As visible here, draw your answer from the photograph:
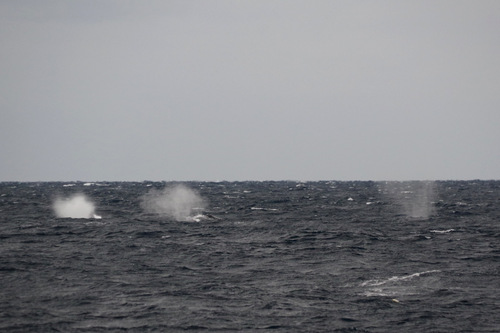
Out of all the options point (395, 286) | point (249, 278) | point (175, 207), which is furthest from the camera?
point (175, 207)

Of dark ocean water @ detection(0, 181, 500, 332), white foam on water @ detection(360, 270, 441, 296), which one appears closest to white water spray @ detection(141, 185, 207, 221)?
dark ocean water @ detection(0, 181, 500, 332)

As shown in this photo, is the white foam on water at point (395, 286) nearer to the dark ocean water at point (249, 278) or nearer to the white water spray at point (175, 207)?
the dark ocean water at point (249, 278)

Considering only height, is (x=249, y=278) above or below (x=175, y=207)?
below

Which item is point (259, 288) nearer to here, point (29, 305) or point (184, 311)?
point (184, 311)

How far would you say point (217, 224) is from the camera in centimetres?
6600

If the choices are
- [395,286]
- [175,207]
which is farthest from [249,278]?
[175,207]

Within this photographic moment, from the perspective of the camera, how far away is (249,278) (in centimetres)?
3450

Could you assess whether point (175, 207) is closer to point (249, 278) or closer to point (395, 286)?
point (249, 278)

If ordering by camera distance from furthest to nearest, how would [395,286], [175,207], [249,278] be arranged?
1. [175,207]
2. [249,278]
3. [395,286]

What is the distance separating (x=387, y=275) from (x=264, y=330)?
514 inches

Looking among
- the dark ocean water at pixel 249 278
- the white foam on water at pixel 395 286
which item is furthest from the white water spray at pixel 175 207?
the white foam on water at pixel 395 286

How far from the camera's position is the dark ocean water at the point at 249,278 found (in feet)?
84.2

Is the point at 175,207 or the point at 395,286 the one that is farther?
the point at 175,207

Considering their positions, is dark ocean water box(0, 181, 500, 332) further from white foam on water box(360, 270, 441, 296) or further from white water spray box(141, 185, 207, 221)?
white water spray box(141, 185, 207, 221)
